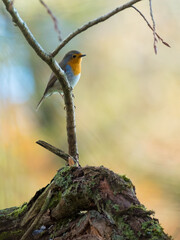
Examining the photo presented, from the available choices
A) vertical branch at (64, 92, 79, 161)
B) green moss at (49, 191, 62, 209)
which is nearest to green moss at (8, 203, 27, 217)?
green moss at (49, 191, 62, 209)

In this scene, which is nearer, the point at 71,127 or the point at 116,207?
the point at 116,207

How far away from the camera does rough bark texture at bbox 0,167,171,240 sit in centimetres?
112

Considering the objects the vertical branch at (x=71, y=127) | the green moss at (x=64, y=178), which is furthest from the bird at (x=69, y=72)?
the green moss at (x=64, y=178)

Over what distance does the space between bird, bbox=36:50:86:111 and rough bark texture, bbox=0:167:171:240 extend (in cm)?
90

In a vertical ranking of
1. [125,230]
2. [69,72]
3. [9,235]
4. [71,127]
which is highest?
[69,72]

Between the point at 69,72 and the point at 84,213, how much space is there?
2.46m

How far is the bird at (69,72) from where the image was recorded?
2.52m

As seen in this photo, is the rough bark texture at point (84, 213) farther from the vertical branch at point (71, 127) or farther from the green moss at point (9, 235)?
the vertical branch at point (71, 127)

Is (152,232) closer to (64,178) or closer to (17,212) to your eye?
(64,178)

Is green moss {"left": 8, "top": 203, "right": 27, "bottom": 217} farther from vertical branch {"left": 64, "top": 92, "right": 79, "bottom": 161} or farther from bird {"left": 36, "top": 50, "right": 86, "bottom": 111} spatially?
bird {"left": 36, "top": 50, "right": 86, "bottom": 111}

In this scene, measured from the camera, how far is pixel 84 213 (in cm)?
122

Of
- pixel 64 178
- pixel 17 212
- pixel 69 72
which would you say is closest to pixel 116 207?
pixel 64 178

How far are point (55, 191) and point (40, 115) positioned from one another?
0.86 m

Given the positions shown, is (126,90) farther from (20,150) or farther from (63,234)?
(63,234)
